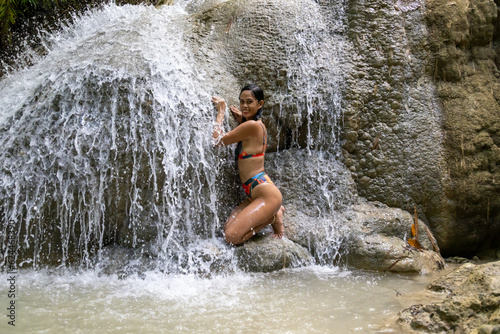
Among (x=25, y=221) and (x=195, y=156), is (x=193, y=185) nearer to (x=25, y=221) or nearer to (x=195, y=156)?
(x=195, y=156)

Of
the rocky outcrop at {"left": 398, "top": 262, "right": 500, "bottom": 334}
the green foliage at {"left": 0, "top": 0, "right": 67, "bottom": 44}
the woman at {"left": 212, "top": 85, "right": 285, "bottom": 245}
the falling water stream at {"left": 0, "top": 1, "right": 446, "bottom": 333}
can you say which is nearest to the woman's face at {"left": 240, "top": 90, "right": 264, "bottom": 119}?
the woman at {"left": 212, "top": 85, "right": 285, "bottom": 245}

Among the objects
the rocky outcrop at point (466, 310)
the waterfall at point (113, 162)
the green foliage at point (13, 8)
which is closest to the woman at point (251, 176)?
the waterfall at point (113, 162)

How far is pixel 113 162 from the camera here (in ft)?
11.9

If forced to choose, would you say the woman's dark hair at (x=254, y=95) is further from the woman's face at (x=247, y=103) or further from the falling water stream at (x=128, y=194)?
the falling water stream at (x=128, y=194)

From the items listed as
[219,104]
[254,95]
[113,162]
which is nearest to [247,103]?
[254,95]

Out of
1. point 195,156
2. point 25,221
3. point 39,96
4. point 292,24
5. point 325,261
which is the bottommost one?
point 325,261

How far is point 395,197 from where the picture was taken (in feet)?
14.7

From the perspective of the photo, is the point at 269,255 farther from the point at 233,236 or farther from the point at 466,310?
the point at 466,310

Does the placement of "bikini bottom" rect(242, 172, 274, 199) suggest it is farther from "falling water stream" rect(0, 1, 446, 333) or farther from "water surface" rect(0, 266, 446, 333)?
"water surface" rect(0, 266, 446, 333)

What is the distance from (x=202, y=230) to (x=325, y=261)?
121cm

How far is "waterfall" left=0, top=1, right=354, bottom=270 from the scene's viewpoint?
3.58m

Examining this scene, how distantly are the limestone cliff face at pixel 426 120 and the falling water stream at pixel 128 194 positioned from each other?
115 centimetres

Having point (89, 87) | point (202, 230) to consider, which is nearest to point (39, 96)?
point (89, 87)

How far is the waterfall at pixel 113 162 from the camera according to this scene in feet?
11.8
